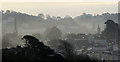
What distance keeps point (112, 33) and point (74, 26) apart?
63.3 ft

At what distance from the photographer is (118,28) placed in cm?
2655

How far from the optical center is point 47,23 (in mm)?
44125

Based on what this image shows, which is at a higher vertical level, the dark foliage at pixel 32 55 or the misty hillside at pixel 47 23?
the misty hillside at pixel 47 23

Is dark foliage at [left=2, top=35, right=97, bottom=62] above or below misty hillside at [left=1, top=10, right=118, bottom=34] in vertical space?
below

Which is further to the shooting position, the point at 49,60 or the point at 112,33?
the point at 112,33

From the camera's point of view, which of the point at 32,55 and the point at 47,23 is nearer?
the point at 32,55

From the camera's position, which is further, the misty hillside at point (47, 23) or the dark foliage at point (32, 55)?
the misty hillside at point (47, 23)

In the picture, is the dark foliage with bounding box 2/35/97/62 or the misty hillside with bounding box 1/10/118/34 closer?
the dark foliage with bounding box 2/35/97/62

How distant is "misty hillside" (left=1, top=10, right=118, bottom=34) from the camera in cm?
3819

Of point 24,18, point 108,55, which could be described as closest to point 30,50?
point 108,55

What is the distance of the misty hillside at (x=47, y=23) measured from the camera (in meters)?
38.2

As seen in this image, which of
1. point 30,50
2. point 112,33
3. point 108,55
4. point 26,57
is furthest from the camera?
point 112,33

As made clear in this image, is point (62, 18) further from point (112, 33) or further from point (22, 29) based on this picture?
point (112, 33)

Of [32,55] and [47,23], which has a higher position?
[47,23]
